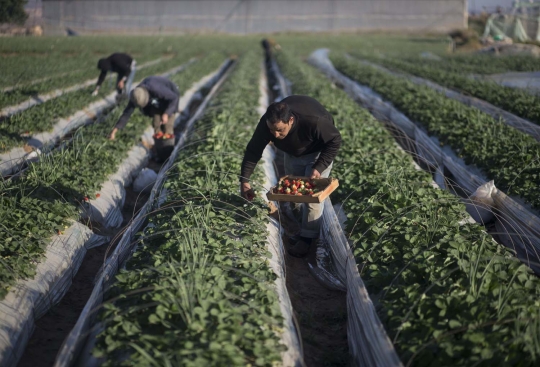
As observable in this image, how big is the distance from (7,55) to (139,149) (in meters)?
13.8

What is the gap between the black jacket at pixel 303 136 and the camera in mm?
5066

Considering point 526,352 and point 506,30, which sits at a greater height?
point 506,30

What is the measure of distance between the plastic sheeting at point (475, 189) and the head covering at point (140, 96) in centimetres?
366

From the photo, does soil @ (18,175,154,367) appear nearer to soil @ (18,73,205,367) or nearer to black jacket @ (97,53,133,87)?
soil @ (18,73,205,367)

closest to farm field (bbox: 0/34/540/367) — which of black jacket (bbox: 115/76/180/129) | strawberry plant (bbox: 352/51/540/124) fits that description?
black jacket (bbox: 115/76/180/129)

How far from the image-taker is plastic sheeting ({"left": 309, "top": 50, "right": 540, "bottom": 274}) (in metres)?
5.28

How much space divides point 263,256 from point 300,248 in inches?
45.1

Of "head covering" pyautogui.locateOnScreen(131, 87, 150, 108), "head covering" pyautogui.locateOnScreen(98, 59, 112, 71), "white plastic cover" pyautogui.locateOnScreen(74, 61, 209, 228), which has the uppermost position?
"head covering" pyautogui.locateOnScreen(98, 59, 112, 71)

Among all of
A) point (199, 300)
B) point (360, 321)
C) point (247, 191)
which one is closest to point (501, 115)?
point (247, 191)

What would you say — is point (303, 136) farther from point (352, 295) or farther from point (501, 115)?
point (501, 115)

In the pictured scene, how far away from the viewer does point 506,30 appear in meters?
34.5

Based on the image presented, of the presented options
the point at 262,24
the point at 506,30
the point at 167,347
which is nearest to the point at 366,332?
the point at 167,347

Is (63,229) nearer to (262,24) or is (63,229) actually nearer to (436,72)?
→ (436,72)

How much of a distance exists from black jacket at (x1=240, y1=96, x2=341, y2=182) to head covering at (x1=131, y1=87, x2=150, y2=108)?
3472 millimetres
